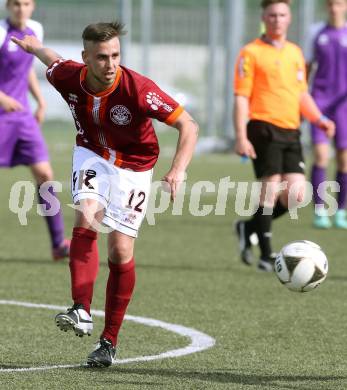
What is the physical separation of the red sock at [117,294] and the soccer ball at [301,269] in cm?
87

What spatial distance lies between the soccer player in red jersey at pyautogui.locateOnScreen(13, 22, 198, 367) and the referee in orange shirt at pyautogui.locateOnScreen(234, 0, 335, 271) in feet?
11.1

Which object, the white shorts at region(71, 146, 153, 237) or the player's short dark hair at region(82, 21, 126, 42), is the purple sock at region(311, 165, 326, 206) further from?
the player's short dark hair at region(82, 21, 126, 42)

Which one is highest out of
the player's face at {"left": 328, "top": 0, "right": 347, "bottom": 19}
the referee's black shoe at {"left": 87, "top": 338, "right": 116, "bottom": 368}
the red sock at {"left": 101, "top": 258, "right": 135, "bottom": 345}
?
the player's face at {"left": 328, "top": 0, "right": 347, "bottom": 19}

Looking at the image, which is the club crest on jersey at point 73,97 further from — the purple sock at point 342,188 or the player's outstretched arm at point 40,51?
the purple sock at point 342,188

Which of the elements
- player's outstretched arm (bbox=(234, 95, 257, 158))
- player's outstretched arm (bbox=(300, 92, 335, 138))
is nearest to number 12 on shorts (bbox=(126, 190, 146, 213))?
player's outstretched arm (bbox=(234, 95, 257, 158))

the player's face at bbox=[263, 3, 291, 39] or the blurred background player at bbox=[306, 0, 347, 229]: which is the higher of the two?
the player's face at bbox=[263, 3, 291, 39]

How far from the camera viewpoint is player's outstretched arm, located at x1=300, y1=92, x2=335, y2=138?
971 centimetres

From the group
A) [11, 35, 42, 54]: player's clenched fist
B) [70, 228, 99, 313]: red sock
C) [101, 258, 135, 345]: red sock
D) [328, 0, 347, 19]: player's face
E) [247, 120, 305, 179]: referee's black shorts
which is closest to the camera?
[70, 228, 99, 313]: red sock

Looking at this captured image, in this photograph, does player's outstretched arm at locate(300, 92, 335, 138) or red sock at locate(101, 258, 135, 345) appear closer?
red sock at locate(101, 258, 135, 345)

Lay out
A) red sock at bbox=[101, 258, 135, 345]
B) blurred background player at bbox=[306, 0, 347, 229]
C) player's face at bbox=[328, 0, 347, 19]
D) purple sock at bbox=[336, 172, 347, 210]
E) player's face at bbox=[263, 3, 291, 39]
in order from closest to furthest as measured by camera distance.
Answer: red sock at bbox=[101, 258, 135, 345]
player's face at bbox=[263, 3, 291, 39]
player's face at bbox=[328, 0, 347, 19]
blurred background player at bbox=[306, 0, 347, 229]
purple sock at bbox=[336, 172, 347, 210]

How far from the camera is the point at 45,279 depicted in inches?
367

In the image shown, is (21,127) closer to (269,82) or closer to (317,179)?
(269,82)

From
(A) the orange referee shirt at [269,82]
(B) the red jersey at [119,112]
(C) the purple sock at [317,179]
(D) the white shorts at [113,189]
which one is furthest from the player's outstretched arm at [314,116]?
(D) the white shorts at [113,189]

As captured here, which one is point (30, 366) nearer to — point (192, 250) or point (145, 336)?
point (145, 336)
